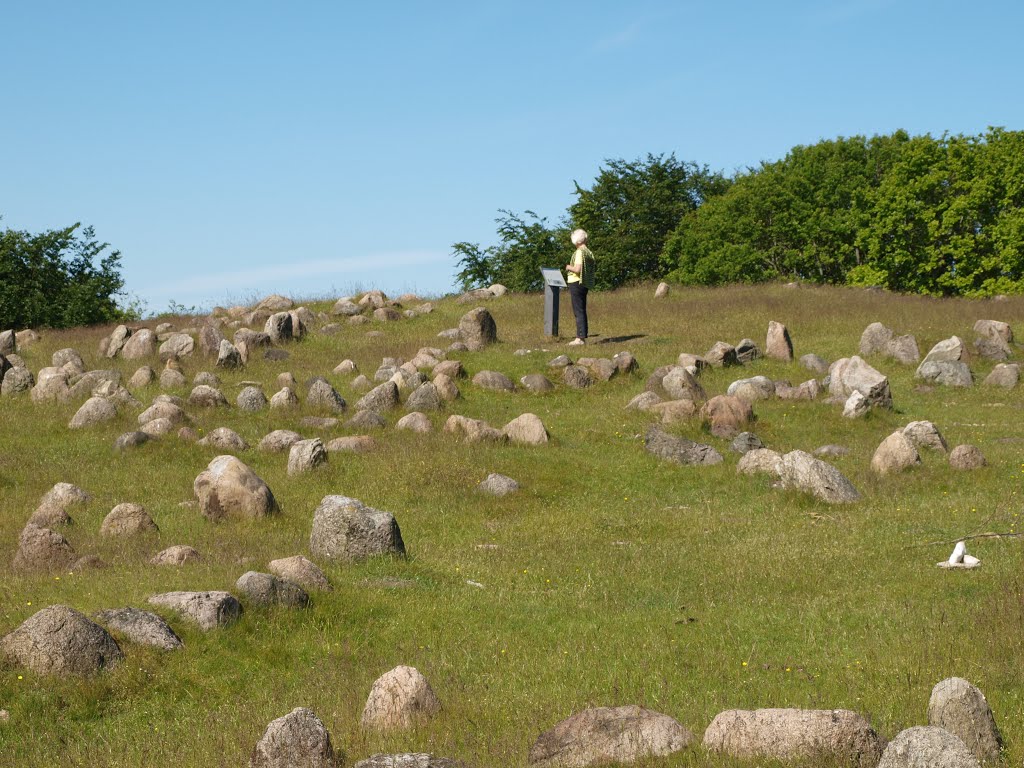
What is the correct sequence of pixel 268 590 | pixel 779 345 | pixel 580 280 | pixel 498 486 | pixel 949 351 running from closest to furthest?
pixel 268 590 < pixel 498 486 < pixel 949 351 < pixel 779 345 < pixel 580 280

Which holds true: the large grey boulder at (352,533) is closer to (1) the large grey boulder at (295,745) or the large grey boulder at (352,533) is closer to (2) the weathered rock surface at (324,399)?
(1) the large grey boulder at (295,745)

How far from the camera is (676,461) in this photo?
24125 mm

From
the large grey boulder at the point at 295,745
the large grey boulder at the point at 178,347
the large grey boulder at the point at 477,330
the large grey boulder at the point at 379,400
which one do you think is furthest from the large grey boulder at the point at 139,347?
the large grey boulder at the point at 295,745

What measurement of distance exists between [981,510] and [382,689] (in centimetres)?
1212

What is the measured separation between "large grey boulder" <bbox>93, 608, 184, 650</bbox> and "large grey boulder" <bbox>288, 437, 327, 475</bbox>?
10.3 metres

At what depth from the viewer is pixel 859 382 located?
2938 cm

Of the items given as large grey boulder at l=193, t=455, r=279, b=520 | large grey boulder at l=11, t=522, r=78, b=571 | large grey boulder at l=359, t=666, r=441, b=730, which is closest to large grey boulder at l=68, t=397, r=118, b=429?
large grey boulder at l=193, t=455, r=279, b=520

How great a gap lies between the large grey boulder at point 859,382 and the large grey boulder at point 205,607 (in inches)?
725

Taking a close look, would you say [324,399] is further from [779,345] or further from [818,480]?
[779,345]

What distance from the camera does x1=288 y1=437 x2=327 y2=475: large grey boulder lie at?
23359 mm

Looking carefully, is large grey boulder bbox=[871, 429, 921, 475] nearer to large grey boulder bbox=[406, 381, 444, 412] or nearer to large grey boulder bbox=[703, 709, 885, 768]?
large grey boulder bbox=[406, 381, 444, 412]

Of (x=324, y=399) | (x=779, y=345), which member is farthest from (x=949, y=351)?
(x=324, y=399)

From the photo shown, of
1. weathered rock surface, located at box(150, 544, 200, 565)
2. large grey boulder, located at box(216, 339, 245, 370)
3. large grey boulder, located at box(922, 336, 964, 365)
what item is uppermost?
large grey boulder, located at box(216, 339, 245, 370)

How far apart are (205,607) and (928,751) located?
8.22m
